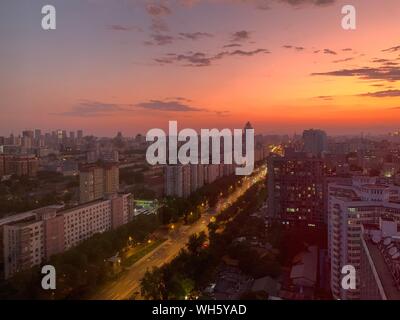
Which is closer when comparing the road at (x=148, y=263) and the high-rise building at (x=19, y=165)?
the road at (x=148, y=263)

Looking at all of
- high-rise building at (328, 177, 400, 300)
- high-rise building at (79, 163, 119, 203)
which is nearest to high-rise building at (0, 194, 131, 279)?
high-rise building at (79, 163, 119, 203)

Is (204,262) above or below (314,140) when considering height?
below

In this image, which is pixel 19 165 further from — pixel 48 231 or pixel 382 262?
pixel 382 262

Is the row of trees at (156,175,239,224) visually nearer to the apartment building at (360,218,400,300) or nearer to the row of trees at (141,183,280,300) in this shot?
the row of trees at (141,183,280,300)

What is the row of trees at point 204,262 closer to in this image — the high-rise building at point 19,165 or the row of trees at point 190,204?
the row of trees at point 190,204

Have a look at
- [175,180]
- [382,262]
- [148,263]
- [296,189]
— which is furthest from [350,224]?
[175,180]

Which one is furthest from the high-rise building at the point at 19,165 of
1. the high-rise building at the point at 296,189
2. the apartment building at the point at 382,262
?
the apartment building at the point at 382,262
